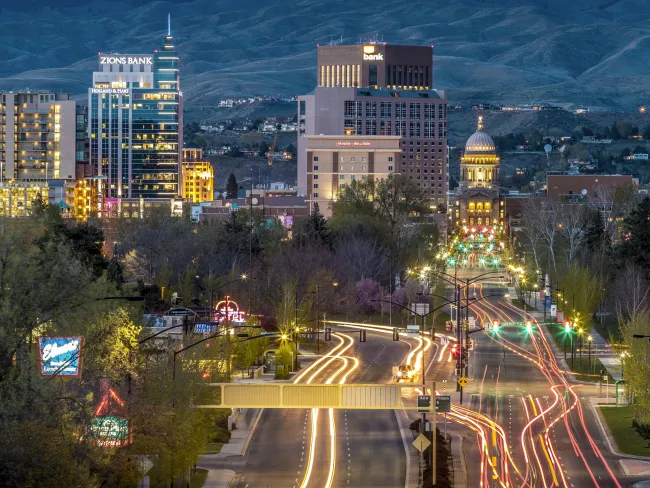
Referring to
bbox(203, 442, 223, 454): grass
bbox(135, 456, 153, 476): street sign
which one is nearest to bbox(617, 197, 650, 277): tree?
bbox(203, 442, 223, 454): grass

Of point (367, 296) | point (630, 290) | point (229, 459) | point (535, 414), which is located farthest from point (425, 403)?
point (367, 296)

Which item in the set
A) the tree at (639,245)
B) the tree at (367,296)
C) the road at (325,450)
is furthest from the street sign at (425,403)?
the tree at (367,296)

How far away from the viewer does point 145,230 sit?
181000 millimetres

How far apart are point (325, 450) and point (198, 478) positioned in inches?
331

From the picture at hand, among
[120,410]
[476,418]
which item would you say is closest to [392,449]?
[476,418]

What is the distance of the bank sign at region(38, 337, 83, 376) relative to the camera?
191ft

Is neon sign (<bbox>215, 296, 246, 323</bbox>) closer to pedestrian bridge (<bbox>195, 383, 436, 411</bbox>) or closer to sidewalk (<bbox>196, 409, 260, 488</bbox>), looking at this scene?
sidewalk (<bbox>196, 409, 260, 488</bbox>)

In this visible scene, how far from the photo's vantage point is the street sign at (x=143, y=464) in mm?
64756

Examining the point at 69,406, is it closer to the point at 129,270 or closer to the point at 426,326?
the point at 426,326

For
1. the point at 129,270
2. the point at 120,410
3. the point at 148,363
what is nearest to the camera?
the point at 120,410

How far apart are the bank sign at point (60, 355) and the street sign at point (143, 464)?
6.04 metres

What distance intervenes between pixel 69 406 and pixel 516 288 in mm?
126138

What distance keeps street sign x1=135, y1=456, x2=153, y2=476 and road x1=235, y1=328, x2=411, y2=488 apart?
3790 millimetres

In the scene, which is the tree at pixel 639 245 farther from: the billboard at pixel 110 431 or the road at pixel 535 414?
the billboard at pixel 110 431
